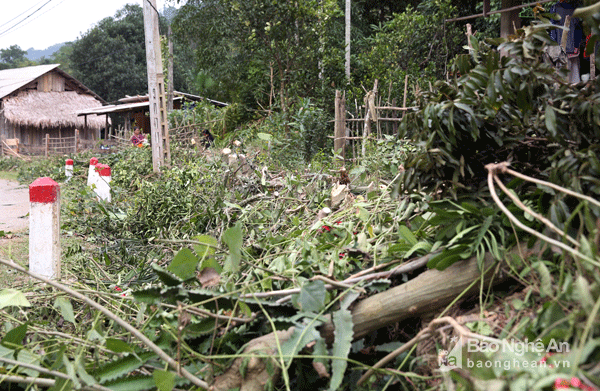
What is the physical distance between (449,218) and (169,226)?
11.1 feet

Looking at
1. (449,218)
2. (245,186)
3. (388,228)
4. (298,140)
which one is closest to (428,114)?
(449,218)

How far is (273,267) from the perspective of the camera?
223cm

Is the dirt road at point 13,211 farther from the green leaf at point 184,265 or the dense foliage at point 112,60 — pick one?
the dense foliage at point 112,60

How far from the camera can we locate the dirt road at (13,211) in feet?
19.2

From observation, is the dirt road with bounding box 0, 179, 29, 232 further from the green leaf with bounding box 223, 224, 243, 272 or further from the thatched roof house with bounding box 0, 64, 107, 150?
the thatched roof house with bounding box 0, 64, 107, 150

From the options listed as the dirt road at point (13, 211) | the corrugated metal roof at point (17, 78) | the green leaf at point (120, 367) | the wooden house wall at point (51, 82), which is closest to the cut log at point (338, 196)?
the green leaf at point (120, 367)

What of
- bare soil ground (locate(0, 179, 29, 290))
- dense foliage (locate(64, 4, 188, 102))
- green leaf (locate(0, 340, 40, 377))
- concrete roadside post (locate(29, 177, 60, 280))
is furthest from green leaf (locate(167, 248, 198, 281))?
dense foliage (locate(64, 4, 188, 102))

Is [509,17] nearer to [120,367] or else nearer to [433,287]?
[433,287]

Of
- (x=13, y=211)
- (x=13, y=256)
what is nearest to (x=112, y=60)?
(x=13, y=211)

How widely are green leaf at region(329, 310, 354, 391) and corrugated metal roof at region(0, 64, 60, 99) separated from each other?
30.5 m

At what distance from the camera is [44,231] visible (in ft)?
10.7

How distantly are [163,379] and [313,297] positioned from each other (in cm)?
56

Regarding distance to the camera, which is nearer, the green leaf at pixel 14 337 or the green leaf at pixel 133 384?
the green leaf at pixel 133 384

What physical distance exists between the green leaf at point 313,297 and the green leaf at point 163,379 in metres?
0.49
